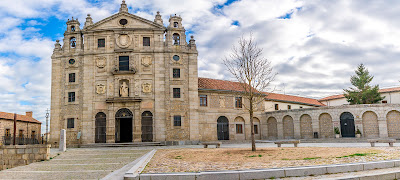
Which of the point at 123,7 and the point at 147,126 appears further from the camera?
the point at 123,7

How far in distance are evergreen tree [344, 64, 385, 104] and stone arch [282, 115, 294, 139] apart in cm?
1712

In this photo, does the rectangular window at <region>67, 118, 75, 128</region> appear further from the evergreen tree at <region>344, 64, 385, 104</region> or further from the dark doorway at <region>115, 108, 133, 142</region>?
the evergreen tree at <region>344, 64, 385, 104</region>

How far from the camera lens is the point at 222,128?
3900 centimetres

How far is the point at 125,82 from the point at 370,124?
1074 inches

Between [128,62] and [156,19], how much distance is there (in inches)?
234

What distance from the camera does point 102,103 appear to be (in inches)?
1312

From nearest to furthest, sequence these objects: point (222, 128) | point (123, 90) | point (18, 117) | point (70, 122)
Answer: point (123, 90) < point (70, 122) < point (222, 128) < point (18, 117)

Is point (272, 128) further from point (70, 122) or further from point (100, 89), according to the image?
point (70, 122)

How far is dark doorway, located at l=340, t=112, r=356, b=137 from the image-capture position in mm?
35344

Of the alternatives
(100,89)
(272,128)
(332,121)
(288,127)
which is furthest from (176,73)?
(332,121)

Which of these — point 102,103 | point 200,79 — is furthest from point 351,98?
point 102,103

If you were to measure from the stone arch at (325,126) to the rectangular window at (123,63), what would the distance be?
76.8 feet

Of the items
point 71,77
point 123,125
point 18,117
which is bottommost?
point 123,125

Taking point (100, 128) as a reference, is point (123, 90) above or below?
above
